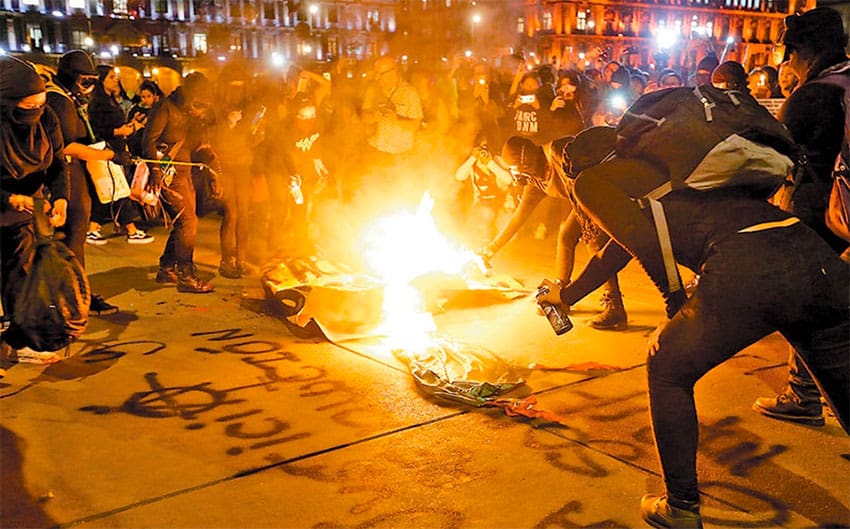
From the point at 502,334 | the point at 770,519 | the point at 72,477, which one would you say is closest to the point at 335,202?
the point at 502,334

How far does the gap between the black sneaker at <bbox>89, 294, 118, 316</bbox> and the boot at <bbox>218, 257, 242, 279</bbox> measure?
5.45 feet

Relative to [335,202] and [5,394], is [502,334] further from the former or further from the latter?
[335,202]

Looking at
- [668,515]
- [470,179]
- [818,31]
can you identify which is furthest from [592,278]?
[470,179]

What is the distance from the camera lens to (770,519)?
3.47 m

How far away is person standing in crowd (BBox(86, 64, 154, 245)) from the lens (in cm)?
997

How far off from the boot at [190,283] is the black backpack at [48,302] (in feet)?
8.23

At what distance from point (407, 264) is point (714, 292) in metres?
4.38

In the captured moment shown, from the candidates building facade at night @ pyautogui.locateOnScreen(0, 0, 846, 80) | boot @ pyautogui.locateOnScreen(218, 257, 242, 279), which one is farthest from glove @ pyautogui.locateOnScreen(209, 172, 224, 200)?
building facade at night @ pyautogui.locateOnScreen(0, 0, 846, 80)

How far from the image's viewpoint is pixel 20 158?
5227 millimetres

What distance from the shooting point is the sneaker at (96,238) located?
1032 centimetres

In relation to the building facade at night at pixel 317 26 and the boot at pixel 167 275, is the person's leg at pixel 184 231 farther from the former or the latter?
the building facade at night at pixel 317 26

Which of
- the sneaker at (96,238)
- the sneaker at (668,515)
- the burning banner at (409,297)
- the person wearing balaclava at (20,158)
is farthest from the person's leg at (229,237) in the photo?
the sneaker at (668,515)

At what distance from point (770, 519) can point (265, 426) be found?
2.60 m

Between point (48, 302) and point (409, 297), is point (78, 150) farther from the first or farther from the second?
point (409, 297)
